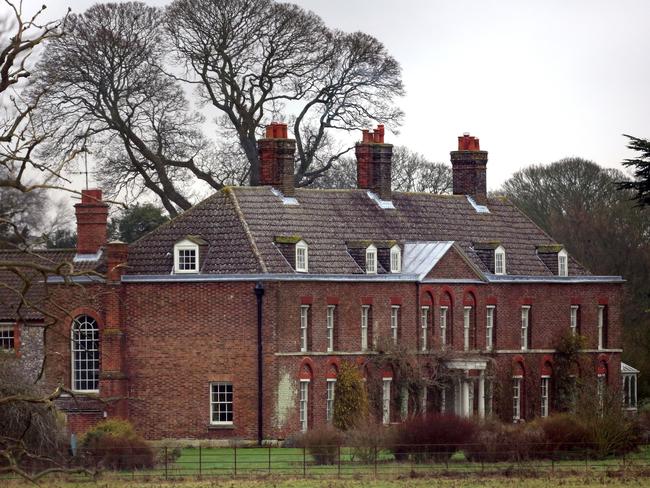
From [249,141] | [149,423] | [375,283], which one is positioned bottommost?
[149,423]

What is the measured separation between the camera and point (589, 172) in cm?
10250

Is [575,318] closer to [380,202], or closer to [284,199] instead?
[380,202]

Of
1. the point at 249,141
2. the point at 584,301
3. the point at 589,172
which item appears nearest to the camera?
the point at 584,301

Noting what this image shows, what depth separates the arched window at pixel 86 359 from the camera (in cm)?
6394

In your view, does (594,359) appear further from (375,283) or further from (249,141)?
(249,141)

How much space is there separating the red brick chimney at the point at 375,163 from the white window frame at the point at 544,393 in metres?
9.02

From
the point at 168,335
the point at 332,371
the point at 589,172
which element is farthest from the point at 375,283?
the point at 589,172

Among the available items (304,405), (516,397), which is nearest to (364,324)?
(304,405)

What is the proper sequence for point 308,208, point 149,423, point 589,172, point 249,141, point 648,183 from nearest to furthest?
1. point 648,183
2. point 149,423
3. point 308,208
4. point 249,141
5. point 589,172

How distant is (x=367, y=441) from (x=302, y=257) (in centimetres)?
1257

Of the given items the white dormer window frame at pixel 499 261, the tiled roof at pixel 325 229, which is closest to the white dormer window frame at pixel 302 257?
the tiled roof at pixel 325 229

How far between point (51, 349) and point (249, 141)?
66.9 ft

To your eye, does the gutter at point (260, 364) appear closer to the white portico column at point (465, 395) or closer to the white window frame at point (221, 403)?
the white window frame at point (221, 403)

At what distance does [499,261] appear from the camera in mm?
72562
